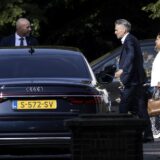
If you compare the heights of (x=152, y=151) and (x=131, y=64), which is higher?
(x=131, y=64)

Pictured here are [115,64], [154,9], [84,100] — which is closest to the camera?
[84,100]

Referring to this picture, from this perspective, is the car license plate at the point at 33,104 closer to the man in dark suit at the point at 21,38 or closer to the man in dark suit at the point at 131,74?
the man in dark suit at the point at 131,74

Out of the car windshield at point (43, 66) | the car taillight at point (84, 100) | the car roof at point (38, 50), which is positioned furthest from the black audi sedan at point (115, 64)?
the car taillight at point (84, 100)

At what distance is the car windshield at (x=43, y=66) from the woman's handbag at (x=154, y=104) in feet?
11.1

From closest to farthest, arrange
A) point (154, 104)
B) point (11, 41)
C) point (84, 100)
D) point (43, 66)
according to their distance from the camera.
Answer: point (84, 100) → point (43, 66) → point (154, 104) → point (11, 41)

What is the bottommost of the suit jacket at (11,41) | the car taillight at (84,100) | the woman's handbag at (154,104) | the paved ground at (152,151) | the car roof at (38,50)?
the paved ground at (152,151)

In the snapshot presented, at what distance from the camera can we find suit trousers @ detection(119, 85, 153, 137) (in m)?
17.1

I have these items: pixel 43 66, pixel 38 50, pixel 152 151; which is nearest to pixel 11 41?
pixel 38 50

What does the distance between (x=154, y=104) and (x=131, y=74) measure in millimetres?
1324

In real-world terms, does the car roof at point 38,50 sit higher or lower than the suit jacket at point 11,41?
higher

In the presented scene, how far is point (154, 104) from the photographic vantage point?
18.1m

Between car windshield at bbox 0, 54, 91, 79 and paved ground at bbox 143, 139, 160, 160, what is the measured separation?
4.78 feet

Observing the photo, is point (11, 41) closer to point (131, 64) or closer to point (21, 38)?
point (21, 38)

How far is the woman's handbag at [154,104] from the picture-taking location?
18000mm
